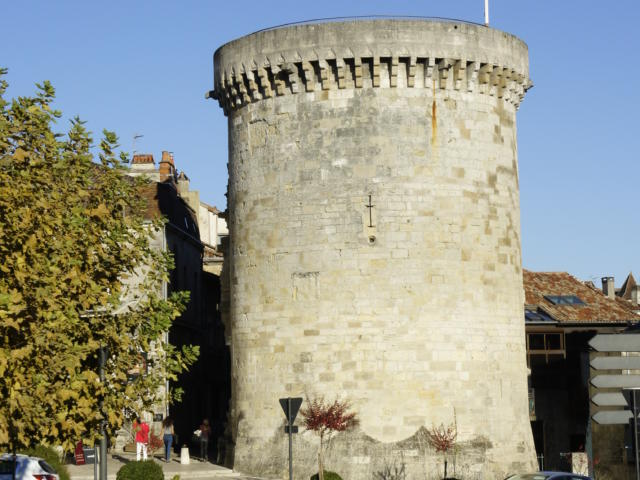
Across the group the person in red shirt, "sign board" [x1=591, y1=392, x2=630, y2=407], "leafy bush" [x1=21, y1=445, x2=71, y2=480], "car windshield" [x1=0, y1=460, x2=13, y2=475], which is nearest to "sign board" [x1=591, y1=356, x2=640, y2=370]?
"sign board" [x1=591, y1=392, x2=630, y2=407]

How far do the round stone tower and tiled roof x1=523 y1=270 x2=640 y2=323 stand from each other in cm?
1387

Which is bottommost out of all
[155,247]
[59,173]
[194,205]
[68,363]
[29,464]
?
[29,464]

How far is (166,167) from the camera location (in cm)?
6006

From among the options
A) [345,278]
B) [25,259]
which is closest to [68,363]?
[25,259]

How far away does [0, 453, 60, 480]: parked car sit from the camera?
27.6 metres

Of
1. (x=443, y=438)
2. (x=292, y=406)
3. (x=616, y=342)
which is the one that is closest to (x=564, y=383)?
(x=443, y=438)

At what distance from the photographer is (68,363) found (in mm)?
18656

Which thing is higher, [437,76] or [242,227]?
[437,76]

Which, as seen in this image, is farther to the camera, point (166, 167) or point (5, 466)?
point (166, 167)

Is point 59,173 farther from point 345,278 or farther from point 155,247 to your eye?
point 155,247

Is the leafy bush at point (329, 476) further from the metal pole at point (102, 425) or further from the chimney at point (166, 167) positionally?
the chimney at point (166, 167)

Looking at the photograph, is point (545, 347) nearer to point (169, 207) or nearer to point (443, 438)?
point (443, 438)

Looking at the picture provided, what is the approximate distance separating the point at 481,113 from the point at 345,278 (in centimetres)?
653

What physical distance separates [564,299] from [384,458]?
2066 cm
